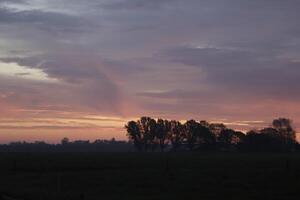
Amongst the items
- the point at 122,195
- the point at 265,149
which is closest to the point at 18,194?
the point at 122,195

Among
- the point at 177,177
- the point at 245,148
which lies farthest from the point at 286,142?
the point at 177,177

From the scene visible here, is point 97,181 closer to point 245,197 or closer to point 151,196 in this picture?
point 151,196

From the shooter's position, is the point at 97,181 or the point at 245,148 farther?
the point at 245,148

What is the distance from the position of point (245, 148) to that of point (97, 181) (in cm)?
15573

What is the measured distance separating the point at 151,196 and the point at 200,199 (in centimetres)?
296

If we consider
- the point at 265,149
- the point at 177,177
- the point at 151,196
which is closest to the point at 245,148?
the point at 265,149

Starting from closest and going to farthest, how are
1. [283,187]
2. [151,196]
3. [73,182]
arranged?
[151,196] → [283,187] → [73,182]

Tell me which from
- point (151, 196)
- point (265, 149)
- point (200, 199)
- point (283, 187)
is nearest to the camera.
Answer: point (200, 199)

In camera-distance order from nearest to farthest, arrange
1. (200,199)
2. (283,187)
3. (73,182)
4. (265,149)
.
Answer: (200,199)
(283,187)
(73,182)
(265,149)

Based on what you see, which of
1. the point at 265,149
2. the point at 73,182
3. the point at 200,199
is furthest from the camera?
the point at 265,149

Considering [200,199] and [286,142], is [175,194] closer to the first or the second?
[200,199]

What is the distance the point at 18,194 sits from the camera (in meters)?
30.8

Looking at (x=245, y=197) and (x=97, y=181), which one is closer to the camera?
(x=245, y=197)

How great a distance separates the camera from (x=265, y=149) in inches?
7264
